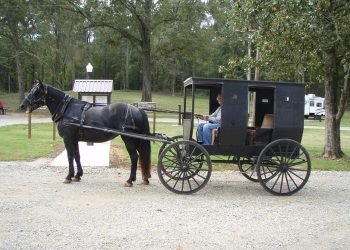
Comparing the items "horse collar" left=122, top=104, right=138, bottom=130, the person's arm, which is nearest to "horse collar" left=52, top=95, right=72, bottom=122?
"horse collar" left=122, top=104, right=138, bottom=130

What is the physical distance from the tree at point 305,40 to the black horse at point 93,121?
451cm

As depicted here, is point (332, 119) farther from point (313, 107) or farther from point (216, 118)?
point (313, 107)

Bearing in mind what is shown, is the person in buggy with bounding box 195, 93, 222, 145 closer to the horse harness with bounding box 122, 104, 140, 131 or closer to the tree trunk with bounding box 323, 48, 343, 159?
the horse harness with bounding box 122, 104, 140, 131

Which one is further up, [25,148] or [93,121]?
[93,121]

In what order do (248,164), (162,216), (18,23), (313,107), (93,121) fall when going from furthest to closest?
(313,107)
(18,23)
(248,164)
(93,121)
(162,216)

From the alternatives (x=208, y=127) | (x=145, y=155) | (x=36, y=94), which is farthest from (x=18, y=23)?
(x=208, y=127)

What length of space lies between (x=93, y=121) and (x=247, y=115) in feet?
10.5

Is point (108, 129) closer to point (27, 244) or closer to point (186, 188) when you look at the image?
point (186, 188)

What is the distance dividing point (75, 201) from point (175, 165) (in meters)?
2.04

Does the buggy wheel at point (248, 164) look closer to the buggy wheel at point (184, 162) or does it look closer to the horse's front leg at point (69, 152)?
the buggy wheel at point (184, 162)

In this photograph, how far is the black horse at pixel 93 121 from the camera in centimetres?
942

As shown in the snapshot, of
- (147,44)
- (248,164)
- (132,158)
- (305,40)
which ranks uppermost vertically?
(147,44)

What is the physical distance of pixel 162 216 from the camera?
7043 millimetres

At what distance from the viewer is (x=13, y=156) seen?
42.9 ft
